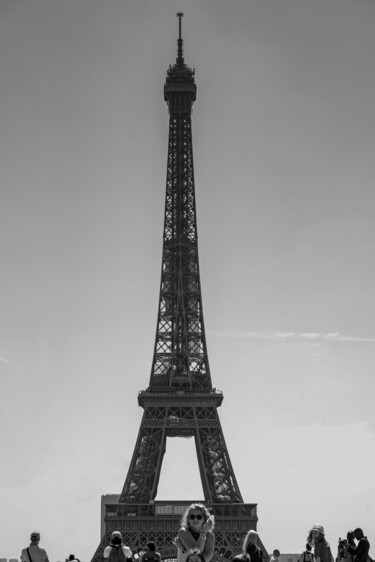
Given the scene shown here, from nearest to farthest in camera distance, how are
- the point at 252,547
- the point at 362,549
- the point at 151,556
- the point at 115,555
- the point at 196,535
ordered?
the point at 196,535 → the point at 252,547 → the point at 115,555 → the point at 151,556 → the point at 362,549

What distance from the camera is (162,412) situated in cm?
10138

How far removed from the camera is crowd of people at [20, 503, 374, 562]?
→ 18.9 meters

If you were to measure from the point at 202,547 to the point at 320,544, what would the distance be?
8.75 meters

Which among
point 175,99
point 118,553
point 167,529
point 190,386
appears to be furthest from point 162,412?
point 118,553

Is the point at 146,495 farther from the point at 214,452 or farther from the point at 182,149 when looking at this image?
the point at 182,149

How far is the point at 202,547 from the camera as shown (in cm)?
1881

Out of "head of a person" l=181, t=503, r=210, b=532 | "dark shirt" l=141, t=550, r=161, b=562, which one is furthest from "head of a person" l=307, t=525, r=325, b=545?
"head of a person" l=181, t=503, r=210, b=532

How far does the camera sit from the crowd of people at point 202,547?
61.9 feet

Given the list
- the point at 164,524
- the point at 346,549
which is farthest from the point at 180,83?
the point at 346,549

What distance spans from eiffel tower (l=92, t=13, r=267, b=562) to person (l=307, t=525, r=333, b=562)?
66424 mm

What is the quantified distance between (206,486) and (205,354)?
1231cm

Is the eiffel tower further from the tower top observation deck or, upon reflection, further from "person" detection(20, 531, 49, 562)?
"person" detection(20, 531, 49, 562)

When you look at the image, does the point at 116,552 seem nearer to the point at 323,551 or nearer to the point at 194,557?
the point at 323,551

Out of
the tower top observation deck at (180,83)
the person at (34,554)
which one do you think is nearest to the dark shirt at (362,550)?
the person at (34,554)
